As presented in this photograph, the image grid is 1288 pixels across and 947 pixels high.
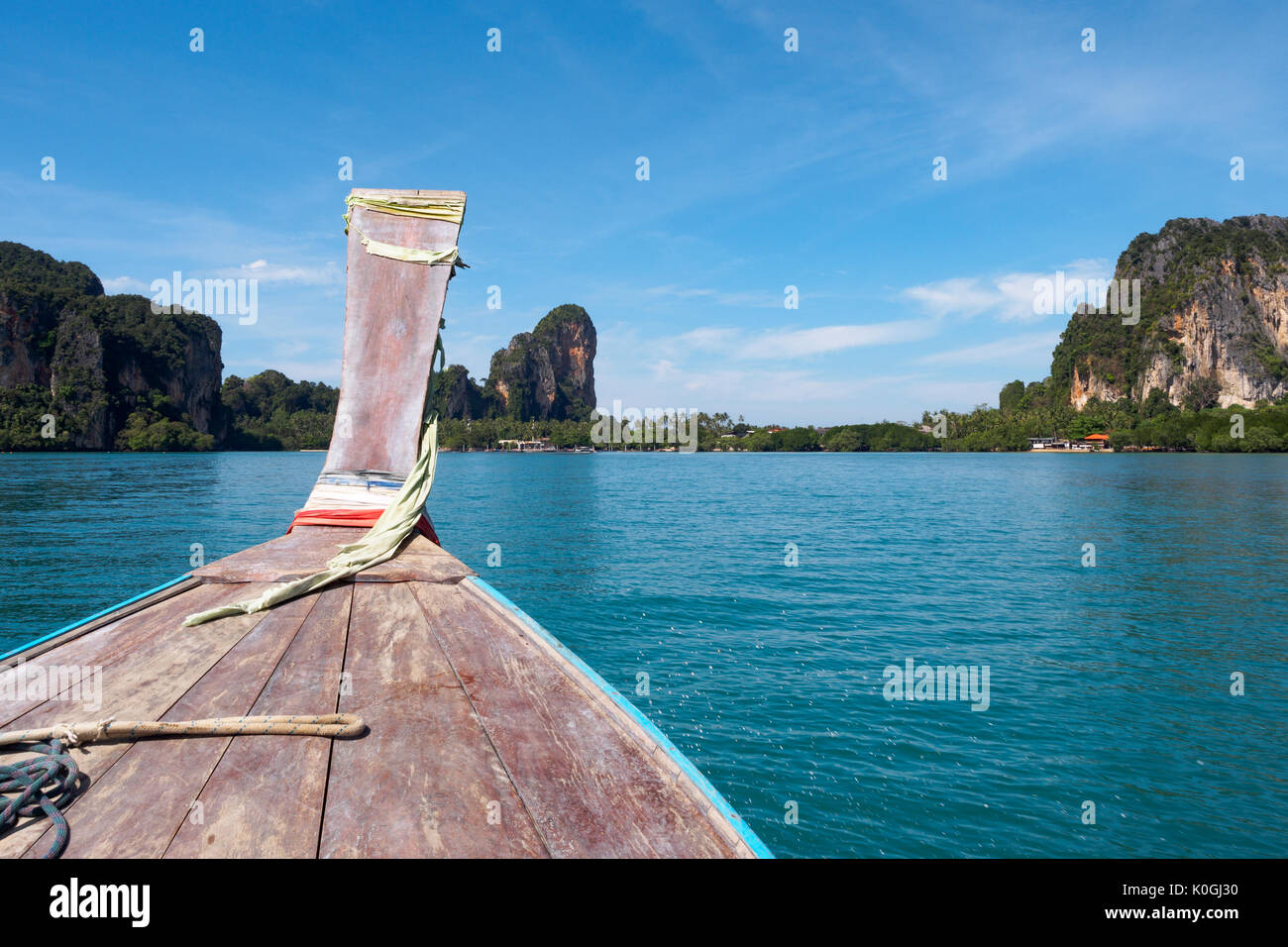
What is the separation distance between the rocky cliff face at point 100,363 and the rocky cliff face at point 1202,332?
182 m

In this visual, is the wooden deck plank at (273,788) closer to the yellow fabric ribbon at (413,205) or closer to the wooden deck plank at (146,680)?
the wooden deck plank at (146,680)

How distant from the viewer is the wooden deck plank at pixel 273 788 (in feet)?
5.72

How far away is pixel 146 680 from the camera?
8.68 feet

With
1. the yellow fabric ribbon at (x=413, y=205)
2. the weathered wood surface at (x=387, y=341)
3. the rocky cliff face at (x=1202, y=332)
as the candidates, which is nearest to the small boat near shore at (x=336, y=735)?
the weathered wood surface at (x=387, y=341)

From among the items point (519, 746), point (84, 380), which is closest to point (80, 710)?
point (519, 746)

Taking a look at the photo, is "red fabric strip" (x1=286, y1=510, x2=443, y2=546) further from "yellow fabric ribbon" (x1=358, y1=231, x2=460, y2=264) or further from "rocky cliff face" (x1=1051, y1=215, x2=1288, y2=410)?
"rocky cliff face" (x1=1051, y1=215, x2=1288, y2=410)

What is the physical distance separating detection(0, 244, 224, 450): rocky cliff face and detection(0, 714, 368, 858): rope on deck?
384ft

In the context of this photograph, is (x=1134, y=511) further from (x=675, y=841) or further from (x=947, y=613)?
(x=675, y=841)

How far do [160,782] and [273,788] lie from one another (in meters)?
0.34

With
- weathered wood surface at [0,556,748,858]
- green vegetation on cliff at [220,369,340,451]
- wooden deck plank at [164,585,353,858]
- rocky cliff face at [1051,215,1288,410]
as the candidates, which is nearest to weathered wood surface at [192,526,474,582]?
weathered wood surface at [0,556,748,858]

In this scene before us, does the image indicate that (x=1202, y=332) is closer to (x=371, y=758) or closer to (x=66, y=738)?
(x=371, y=758)

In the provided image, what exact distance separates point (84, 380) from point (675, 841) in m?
125

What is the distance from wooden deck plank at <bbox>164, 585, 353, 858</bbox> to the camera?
174 centimetres
